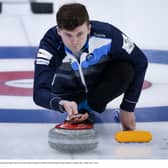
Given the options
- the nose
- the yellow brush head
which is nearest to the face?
the nose

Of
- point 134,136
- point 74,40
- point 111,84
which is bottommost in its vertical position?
point 134,136

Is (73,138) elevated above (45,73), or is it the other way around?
(45,73)

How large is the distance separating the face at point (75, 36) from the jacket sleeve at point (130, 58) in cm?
13

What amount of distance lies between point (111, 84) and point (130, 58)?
3.7 inches

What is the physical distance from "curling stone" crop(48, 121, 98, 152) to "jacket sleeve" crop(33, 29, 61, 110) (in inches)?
3.1

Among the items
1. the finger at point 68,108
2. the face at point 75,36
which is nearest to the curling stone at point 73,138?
the finger at point 68,108

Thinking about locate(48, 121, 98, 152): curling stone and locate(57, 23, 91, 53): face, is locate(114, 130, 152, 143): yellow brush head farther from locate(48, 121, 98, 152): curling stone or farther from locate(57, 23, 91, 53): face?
locate(57, 23, 91, 53): face

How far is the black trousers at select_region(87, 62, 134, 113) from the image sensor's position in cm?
173

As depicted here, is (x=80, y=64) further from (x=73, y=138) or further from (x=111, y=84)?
(x=73, y=138)

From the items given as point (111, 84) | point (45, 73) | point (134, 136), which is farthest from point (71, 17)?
point (134, 136)

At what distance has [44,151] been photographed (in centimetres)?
161

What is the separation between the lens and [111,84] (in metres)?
1.75

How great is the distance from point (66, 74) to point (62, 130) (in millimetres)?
274

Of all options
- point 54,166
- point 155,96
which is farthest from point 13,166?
point 155,96
